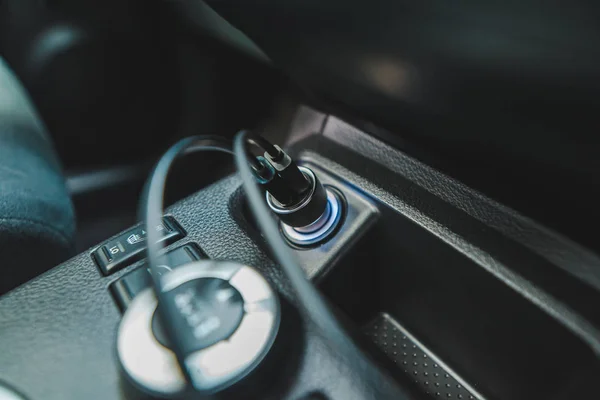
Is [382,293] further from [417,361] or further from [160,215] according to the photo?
[160,215]

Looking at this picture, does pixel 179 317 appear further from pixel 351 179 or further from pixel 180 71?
pixel 180 71

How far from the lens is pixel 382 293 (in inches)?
18.9

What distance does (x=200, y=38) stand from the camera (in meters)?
0.95

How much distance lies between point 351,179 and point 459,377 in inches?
7.5

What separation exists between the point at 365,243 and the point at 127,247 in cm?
20

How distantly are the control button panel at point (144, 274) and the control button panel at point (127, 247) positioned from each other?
0.01 m

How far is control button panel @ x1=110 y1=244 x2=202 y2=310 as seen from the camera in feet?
1.28

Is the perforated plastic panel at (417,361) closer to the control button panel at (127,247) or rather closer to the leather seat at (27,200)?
the control button panel at (127,247)

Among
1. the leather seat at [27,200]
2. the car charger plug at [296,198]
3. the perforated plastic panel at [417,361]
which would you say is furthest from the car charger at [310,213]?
the leather seat at [27,200]

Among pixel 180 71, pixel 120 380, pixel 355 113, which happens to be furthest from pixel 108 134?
pixel 120 380

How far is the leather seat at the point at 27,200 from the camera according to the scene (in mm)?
498

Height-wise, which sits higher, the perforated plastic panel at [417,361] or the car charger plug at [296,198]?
the car charger plug at [296,198]

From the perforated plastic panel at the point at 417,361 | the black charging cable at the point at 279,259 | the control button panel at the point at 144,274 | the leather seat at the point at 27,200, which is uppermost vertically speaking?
the black charging cable at the point at 279,259

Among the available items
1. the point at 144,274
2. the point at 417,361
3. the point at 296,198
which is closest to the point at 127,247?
the point at 144,274
